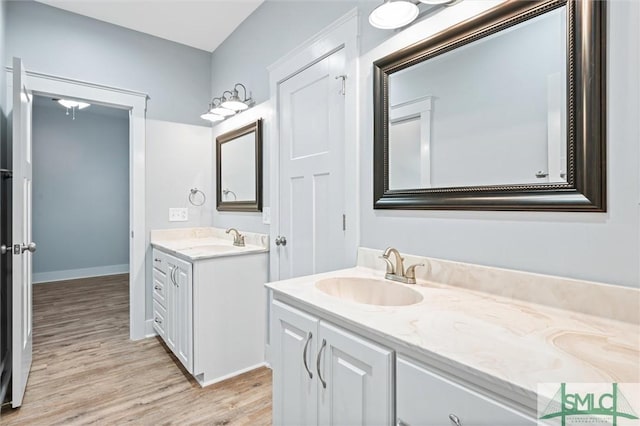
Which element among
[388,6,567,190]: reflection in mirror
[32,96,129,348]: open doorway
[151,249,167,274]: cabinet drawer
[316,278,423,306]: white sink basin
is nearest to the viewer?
[388,6,567,190]: reflection in mirror

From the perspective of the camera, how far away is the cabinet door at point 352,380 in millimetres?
905

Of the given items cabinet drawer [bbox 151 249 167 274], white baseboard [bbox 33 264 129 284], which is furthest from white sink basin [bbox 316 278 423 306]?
white baseboard [bbox 33 264 129 284]

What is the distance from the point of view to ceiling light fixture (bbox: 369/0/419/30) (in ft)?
4.52

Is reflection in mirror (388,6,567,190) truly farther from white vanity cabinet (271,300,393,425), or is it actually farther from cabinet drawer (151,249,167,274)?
cabinet drawer (151,249,167,274)

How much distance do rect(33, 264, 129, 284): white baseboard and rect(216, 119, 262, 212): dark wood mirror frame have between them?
3.54 metres

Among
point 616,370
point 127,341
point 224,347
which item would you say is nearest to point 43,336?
point 127,341

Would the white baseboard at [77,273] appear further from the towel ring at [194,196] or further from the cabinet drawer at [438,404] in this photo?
the cabinet drawer at [438,404]

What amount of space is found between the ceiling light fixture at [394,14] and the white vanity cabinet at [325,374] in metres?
1.25

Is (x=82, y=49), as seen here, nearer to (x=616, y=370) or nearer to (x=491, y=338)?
(x=491, y=338)

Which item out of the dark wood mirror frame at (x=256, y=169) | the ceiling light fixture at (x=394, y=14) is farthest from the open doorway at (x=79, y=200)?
the ceiling light fixture at (x=394, y=14)

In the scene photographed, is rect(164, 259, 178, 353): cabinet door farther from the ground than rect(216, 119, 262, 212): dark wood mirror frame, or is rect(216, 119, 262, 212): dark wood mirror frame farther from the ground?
rect(216, 119, 262, 212): dark wood mirror frame

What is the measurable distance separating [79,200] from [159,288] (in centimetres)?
357

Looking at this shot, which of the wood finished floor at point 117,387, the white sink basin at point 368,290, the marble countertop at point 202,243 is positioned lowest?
the wood finished floor at point 117,387

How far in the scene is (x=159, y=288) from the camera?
9.20ft
